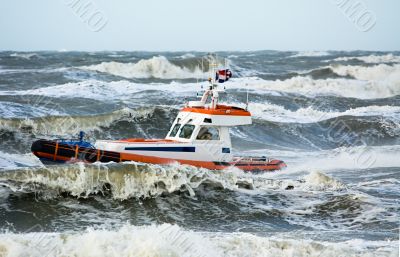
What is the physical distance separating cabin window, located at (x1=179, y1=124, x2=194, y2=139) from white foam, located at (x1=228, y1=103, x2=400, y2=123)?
14501mm

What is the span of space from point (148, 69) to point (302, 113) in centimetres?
2468

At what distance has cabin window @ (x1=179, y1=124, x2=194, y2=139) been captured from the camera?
1698 centimetres

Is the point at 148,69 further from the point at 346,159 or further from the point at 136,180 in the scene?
the point at 136,180

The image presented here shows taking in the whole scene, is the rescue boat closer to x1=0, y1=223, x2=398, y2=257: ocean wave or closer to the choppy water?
the choppy water

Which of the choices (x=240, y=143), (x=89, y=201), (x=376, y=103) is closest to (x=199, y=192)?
(x=89, y=201)

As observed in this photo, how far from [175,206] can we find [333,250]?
461 centimetres

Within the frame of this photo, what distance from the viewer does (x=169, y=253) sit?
9.82m

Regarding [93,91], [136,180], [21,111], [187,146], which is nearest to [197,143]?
[187,146]

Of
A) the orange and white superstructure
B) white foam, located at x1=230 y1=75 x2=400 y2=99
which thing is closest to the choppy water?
the orange and white superstructure

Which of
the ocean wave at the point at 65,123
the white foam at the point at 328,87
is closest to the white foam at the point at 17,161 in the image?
the ocean wave at the point at 65,123

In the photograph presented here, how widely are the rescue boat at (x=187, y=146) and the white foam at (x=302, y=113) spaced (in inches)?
545

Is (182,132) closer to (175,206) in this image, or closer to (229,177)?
(229,177)

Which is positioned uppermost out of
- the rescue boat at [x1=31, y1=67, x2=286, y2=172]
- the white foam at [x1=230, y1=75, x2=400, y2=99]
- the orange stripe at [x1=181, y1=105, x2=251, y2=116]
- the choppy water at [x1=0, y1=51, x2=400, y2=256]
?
the orange stripe at [x1=181, y1=105, x2=251, y2=116]

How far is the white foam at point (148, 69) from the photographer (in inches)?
2191
